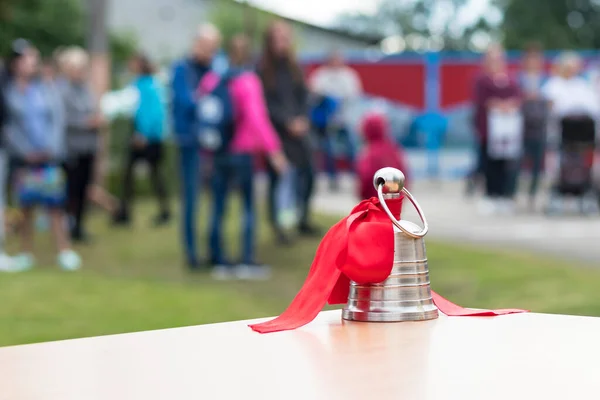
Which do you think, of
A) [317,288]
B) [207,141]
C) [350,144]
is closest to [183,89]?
[207,141]

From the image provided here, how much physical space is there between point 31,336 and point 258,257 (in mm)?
4092

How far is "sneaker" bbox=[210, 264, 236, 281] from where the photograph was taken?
30.7 ft

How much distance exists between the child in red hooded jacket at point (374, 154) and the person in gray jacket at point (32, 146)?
9.17 ft

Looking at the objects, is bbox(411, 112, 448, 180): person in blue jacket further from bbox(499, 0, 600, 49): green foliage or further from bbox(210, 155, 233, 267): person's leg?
bbox(499, 0, 600, 49): green foliage

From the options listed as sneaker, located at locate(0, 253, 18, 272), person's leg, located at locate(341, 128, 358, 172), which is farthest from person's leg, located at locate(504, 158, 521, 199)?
sneaker, located at locate(0, 253, 18, 272)

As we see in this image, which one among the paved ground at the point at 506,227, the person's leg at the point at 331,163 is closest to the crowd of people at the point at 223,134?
the paved ground at the point at 506,227

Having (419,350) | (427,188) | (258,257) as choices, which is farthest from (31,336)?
(427,188)

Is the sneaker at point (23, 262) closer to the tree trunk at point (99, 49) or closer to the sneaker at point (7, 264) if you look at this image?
the sneaker at point (7, 264)

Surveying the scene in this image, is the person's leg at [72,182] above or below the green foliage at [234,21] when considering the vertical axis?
below

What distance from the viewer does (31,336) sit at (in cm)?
649

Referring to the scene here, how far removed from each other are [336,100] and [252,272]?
6823 mm

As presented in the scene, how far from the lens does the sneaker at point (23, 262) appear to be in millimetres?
10047

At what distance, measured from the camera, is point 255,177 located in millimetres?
9641

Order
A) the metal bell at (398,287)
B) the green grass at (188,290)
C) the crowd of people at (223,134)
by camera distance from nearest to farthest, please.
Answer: the metal bell at (398,287) < the green grass at (188,290) < the crowd of people at (223,134)
